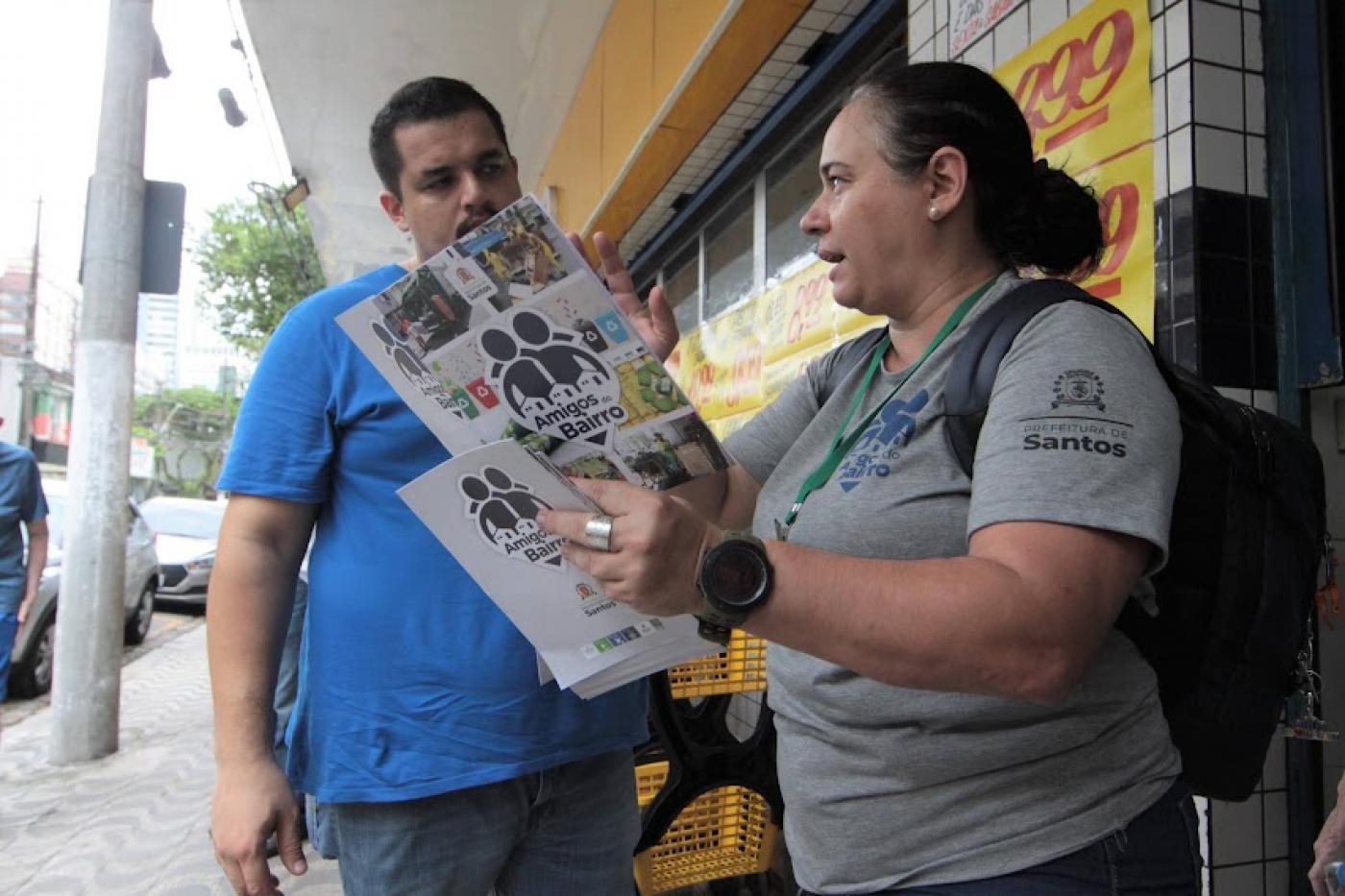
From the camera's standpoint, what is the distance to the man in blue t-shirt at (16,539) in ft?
13.4

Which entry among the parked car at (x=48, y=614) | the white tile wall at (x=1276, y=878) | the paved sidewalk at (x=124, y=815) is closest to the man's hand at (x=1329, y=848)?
the white tile wall at (x=1276, y=878)

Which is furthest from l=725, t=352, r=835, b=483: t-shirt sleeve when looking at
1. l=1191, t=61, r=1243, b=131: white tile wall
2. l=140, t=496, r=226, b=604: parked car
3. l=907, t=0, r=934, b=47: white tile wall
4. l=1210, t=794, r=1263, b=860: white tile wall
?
l=140, t=496, r=226, b=604: parked car

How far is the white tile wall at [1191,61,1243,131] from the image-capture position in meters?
1.83

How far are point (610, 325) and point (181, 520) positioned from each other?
1322 cm

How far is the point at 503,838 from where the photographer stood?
1.45 m

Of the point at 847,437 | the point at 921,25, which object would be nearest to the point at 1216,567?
the point at 847,437

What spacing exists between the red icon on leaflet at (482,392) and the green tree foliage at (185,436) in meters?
48.0

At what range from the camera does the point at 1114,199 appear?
1982 millimetres

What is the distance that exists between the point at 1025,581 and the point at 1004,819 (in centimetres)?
31

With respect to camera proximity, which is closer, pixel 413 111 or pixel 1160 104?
pixel 413 111

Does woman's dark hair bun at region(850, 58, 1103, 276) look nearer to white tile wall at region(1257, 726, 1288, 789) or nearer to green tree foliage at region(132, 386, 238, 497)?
white tile wall at region(1257, 726, 1288, 789)

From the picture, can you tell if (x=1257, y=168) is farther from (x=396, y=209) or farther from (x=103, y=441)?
(x=103, y=441)

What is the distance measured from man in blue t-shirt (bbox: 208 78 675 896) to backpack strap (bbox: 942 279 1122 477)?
0.52 meters

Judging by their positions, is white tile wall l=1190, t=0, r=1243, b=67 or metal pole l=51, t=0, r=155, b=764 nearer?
white tile wall l=1190, t=0, r=1243, b=67
